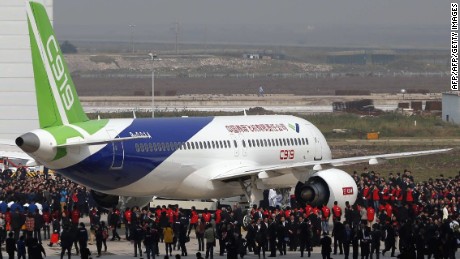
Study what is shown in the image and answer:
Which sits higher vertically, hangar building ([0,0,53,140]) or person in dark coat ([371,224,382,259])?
hangar building ([0,0,53,140])

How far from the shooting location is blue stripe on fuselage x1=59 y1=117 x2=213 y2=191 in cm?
4047

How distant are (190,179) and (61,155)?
6.69m

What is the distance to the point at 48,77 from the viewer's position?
40625mm

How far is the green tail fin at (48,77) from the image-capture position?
4041cm

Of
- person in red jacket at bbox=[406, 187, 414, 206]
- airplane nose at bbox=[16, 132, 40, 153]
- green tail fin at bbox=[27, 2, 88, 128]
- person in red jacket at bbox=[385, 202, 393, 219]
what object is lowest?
person in red jacket at bbox=[385, 202, 393, 219]

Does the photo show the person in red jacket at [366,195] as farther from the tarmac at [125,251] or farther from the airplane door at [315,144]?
the tarmac at [125,251]

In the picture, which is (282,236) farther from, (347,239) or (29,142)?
(29,142)

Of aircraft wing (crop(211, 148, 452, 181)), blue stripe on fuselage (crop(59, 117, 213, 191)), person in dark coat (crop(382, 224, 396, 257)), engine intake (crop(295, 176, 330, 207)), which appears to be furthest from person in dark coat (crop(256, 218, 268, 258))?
engine intake (crop(295, 176, 330, 207))

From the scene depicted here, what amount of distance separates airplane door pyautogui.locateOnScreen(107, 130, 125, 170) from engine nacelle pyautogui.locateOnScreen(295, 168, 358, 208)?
7552 mm

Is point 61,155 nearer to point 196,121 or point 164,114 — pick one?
point 196,121

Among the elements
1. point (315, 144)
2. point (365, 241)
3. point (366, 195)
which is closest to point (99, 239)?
point (365, 241)

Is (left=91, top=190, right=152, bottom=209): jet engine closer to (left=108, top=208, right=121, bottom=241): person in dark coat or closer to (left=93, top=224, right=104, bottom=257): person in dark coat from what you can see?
(left=108, top=208, right=121, bottom=241): person in dark coat

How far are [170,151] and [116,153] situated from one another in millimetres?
3077

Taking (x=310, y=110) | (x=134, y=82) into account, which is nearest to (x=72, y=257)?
(x=310, y=110)
